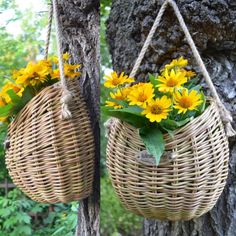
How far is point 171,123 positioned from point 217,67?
426 millimetres

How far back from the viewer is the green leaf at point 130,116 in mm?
788

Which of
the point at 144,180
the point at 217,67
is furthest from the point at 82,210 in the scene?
the point at 217,67

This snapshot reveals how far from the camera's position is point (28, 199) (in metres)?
2.88

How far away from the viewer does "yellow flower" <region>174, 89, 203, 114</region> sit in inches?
30.5

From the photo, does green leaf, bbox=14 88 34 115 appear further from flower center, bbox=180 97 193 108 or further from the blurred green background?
the blurred green background

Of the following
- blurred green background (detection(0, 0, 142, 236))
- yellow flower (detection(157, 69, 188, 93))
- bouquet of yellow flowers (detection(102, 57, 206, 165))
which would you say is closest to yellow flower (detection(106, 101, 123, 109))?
→ bouquet of yellow flowers (detection(102, 57, 206, 165))

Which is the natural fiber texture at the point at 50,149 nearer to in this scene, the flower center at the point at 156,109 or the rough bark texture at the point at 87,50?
the rough bark texture at the point at 87,50

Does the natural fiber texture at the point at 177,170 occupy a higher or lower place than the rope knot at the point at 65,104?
lower

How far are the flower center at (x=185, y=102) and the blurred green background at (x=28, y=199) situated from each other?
4.87 ft

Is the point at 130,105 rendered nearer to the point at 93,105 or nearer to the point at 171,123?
the point at 171,123

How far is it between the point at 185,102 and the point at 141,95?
0.09 metres

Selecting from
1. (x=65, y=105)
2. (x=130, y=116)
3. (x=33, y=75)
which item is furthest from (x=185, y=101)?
(x=33, y=75)

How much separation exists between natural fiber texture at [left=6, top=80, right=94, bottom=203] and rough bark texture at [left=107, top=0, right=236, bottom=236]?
11.5 inches

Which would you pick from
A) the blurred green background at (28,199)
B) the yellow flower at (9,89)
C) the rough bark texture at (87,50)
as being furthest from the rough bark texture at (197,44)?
the blurred green background at (28,199)
